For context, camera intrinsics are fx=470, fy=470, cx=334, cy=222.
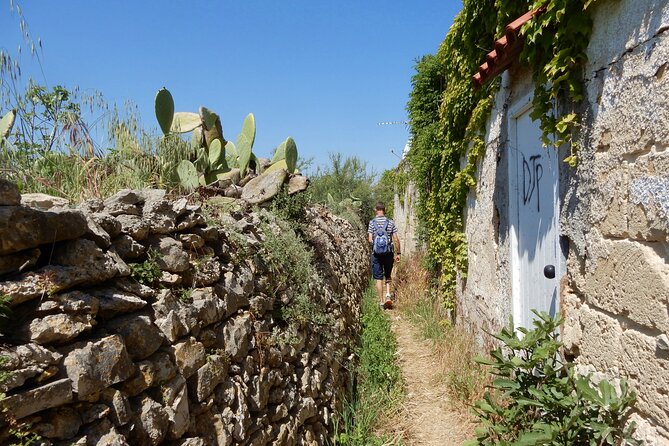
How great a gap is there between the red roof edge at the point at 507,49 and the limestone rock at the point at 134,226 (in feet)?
7.96

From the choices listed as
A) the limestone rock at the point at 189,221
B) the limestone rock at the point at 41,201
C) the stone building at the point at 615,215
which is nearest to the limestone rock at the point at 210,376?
the limestone rock at the point at 189,221

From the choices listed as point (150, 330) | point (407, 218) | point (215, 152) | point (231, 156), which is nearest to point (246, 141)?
point (231, 156)

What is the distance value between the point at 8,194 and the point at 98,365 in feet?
2.22

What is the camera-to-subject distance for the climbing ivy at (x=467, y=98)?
2555 mm

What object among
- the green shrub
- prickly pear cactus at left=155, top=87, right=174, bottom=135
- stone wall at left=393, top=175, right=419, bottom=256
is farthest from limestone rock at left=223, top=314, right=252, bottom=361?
stone wall at left=393, top=175, right=419, bottom=256

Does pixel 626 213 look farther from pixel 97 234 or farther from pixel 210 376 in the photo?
pixel 97 234

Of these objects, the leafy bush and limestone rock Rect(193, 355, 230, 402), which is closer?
the leafy bush

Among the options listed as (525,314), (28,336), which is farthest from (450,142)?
(28,336)

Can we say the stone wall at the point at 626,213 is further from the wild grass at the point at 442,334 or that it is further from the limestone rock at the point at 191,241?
the limestone rock at the point at 191,241

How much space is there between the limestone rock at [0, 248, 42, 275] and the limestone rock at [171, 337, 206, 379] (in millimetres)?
700

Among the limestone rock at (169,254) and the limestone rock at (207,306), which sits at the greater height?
A: the limestone rock at (169,254)

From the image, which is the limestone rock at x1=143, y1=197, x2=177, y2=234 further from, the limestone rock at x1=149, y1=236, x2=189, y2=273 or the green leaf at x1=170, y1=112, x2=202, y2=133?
the green leaf at x1=170, y1=112, x2=202, y2=133

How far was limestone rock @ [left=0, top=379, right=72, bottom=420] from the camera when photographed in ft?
4.64

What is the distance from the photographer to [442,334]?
18.4ft
